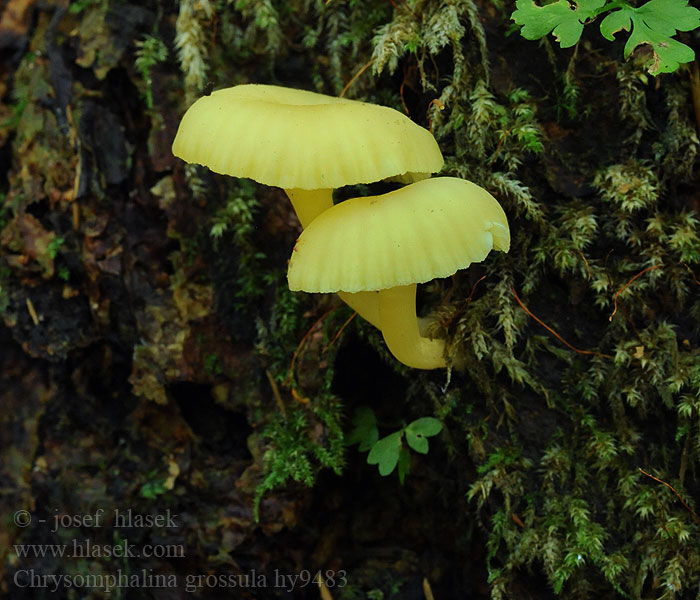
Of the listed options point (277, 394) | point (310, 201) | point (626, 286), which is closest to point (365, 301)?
point (310, 201)

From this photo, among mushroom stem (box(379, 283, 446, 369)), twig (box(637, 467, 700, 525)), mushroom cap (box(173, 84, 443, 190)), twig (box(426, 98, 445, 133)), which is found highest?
mushroom cap (box(173, 84, 443, 190))

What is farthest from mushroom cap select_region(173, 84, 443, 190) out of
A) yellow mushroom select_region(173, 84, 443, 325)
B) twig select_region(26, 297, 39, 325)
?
twig select_region(26, 297, 39, 325)

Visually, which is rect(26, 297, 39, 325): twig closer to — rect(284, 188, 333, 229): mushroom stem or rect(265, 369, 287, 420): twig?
rect(265, 369, 287, 420): twig

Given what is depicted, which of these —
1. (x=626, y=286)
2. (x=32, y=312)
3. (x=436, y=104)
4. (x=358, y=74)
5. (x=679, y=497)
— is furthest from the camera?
Answer: (x=32, y=312)

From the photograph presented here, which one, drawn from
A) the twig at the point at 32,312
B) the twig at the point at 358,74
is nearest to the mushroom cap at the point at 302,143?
the twig at the point at 358,74

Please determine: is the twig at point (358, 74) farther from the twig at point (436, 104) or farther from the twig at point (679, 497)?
the twig at point (679, 497)

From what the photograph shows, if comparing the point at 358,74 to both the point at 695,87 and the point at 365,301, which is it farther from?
the point at 695,87
